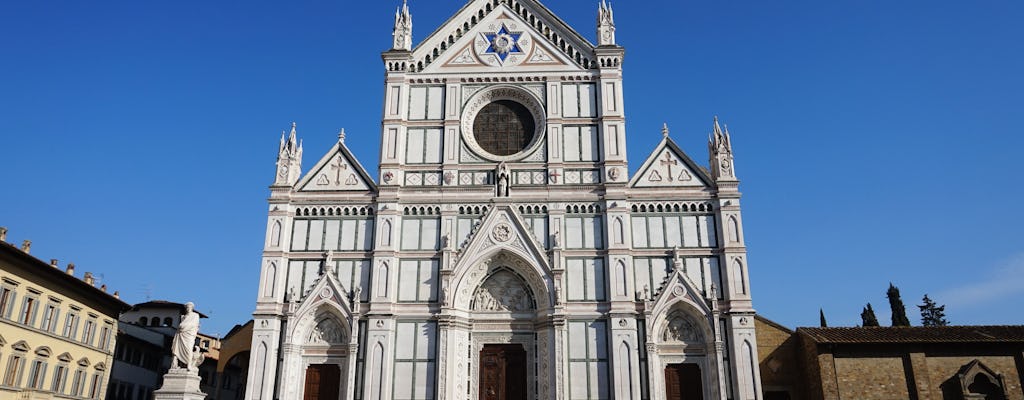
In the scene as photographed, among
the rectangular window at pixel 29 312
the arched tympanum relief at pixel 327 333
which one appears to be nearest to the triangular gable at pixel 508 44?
the arched tympanum relief at pixel 327 333

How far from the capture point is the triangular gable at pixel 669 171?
92.1 feet

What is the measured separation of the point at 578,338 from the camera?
2617 centimetres

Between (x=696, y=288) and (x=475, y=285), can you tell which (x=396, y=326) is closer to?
(x=475, y=285)

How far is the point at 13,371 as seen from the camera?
25.6m

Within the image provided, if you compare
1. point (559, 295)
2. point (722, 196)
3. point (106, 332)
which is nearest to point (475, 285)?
point (559, 295)

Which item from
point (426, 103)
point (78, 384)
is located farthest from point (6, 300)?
point (426, 103)

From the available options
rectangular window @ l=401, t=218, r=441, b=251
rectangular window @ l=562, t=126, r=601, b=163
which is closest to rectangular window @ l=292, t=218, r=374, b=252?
rectangular window @ l=401, t=218, r=441, b=251

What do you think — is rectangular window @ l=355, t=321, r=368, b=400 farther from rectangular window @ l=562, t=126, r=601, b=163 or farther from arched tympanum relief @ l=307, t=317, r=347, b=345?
rectangular window @ l=562, t=126, r=601, b=163

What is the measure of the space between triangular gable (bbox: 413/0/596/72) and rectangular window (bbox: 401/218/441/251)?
6.51m

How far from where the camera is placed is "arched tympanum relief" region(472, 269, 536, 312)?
90.4ft

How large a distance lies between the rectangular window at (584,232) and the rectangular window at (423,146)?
18.6 ft

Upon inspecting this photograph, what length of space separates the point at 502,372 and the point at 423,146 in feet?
29.9

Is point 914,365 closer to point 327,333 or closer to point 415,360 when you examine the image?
point 415,360

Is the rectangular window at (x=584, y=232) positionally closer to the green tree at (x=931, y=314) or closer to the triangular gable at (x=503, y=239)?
the triangular gable at (x=503, y=239)
